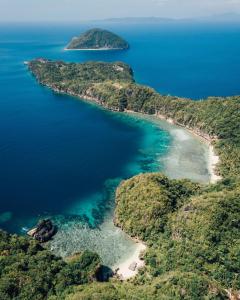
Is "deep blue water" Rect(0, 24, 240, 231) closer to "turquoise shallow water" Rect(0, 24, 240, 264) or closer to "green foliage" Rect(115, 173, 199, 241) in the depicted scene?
"turquoise shallow water" Rect(0, 24, 240, 264)

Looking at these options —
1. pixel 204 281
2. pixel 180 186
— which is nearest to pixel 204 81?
pixel 180 186

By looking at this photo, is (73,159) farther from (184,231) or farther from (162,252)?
(162,252)

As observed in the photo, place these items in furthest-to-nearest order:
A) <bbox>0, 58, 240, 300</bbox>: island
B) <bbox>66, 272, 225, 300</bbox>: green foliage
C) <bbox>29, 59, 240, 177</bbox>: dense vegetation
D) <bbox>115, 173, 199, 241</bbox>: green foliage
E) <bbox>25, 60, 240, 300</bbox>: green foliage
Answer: <bbox>29, 59, 240, 177</bbox>: dense vegetation < <bbox>115, 173, 199, 241</bbox>: green foliage < <bbox>25, 60, 240, 300</bbox>: green foliage < <bbox>0, 58, 240, 300</bbox>: island < <bbox>66, 272, 225, 300</bbox>: green foliage

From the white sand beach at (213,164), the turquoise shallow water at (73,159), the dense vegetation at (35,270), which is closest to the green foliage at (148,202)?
the turquoise shallow water at (73,159)

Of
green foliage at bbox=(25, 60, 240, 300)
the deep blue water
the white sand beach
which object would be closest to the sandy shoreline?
green foliage at bbox=(25, 60, 240, 300)

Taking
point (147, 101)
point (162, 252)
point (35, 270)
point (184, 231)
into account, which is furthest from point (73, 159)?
point (35, 270)

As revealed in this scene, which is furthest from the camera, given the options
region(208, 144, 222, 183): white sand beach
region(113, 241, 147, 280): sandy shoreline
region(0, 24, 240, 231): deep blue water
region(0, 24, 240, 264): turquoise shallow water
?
region(208, 144, 222, 183): white sand beach

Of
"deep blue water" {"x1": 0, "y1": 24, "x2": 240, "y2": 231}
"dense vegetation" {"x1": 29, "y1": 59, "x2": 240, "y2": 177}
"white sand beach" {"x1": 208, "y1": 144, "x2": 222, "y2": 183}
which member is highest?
"dense vegetation" {"x1": 29, "y1": 59, "x2": 240, "y2": 177}
